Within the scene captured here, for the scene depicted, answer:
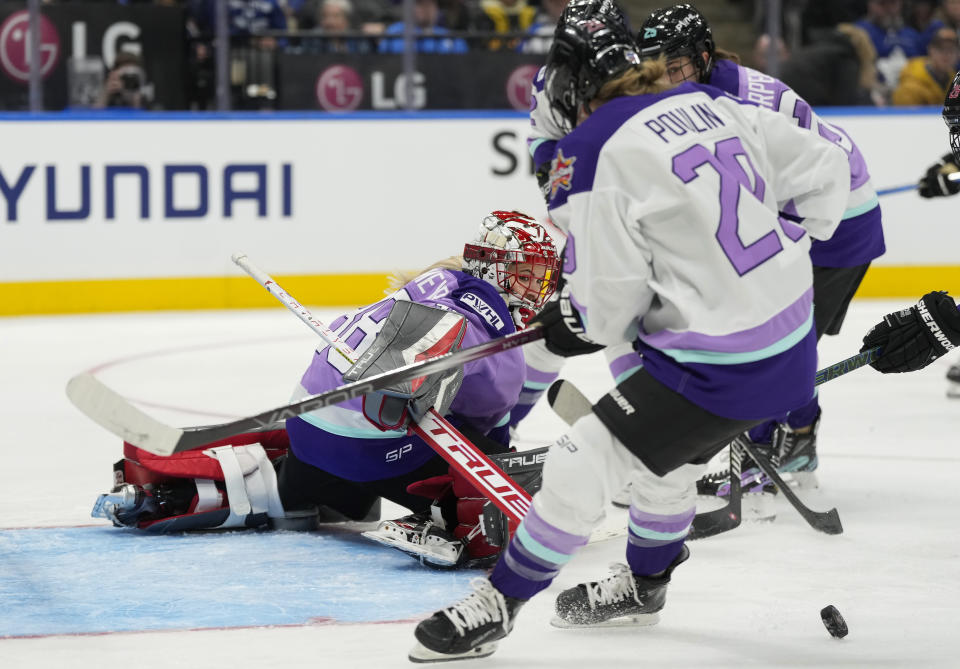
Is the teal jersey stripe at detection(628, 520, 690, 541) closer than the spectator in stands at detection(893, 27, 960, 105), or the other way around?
the teal jersey stripe at detection(628, 520, 690, 541)

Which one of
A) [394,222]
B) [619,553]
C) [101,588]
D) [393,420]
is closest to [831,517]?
[619,553]

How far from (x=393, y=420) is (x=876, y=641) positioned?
0.96 meters

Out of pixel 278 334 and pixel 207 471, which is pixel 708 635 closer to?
pixel 207 471

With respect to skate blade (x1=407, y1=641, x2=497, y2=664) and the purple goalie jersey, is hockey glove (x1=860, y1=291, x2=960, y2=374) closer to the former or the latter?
the purple goalie jersey

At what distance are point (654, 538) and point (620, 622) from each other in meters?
0.18

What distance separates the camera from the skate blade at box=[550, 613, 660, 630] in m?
2.66

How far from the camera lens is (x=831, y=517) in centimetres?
336

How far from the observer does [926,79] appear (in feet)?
25.2

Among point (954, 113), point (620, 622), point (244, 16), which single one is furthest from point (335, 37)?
point (620, 622)

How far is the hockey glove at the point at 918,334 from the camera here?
3014mm

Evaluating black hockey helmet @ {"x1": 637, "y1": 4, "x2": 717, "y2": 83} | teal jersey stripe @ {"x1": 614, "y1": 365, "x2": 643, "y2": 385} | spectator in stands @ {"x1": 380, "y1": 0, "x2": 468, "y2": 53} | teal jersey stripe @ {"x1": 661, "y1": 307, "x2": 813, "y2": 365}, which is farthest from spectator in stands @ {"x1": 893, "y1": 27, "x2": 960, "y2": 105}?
→ teal jersey stripe @ {"x1": 661, "y1": 307, "x2": 813, "y2": 365}

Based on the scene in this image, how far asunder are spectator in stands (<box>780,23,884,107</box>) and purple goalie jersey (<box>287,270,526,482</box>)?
15.4ft

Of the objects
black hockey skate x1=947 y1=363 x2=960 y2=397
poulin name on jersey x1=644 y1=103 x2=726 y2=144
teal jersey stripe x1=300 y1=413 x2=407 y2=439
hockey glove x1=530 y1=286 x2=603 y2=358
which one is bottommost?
black hockey skate x1=947 y1=363 x2=960 y2=397

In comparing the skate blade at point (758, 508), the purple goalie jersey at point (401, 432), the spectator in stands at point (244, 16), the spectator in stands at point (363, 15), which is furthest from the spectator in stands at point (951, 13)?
the purple goalie jersey at point (401, 432)
